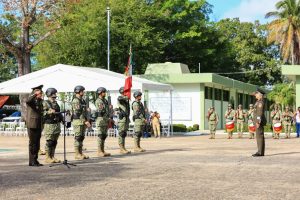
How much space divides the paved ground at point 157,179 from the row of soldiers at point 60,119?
0.60 metres

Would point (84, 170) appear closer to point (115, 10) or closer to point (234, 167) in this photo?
point (234, 167)

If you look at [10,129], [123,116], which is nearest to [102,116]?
[123,116]

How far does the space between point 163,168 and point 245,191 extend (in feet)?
11.8

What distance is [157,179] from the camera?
10.4 m

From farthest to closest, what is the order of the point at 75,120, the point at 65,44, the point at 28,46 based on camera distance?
the point at 65,44, the point at 28,46, the point at 75,120

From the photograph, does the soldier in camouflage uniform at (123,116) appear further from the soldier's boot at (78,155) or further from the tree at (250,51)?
the tree at (250,51)

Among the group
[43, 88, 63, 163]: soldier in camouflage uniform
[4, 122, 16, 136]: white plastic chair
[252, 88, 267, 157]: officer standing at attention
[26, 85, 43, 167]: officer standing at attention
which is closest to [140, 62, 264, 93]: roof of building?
[4, 122, 16, 136]: white plastic chair

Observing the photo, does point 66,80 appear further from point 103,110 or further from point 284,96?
point 284,96

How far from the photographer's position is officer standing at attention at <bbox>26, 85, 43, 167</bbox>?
43.3ft

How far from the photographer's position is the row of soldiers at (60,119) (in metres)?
13.3

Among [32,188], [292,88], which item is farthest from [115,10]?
[32,188]

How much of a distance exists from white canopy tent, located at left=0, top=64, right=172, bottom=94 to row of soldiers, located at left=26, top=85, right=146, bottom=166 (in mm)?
11329

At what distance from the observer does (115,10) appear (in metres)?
46.3

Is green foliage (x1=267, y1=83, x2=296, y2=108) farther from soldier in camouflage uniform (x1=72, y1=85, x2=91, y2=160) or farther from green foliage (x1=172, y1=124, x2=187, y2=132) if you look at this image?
soldier in camouflage uniform (x1=72, y1=85, x2=91, y2=160)
